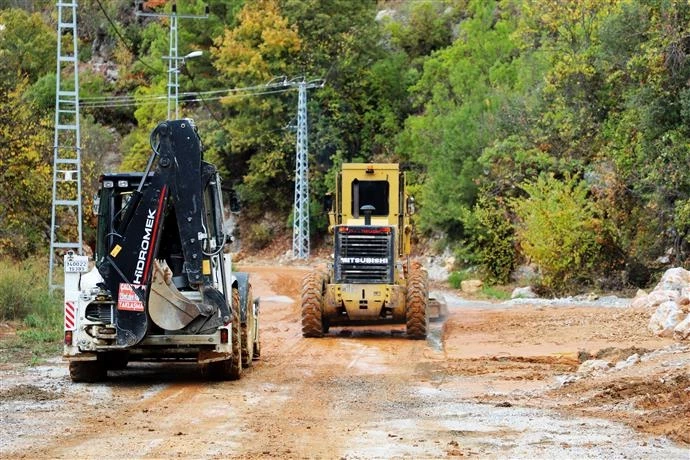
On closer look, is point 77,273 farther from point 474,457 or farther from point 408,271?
point 408,271

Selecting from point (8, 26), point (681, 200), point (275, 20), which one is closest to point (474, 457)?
point (681, 200)

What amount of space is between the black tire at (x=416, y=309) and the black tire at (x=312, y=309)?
6.19ft

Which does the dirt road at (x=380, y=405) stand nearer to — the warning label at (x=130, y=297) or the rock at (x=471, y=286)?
the warning label at (x=130, y=297)

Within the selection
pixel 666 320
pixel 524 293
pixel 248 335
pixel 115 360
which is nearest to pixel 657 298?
pixel 666 320

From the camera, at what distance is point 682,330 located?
2008 cm

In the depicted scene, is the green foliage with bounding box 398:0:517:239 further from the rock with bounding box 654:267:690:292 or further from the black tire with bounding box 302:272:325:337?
the black tire with bounding box 302:272:325:337

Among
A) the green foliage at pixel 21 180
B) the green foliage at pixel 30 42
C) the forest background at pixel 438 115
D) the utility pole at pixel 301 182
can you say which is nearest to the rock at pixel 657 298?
the forest background at pixel 438 115

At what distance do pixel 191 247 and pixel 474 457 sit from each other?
633 centimetres

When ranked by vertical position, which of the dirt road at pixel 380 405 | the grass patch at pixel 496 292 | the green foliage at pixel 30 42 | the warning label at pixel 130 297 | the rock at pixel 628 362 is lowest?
the grass patch at pixel 496 292

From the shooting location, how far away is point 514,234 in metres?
42.2

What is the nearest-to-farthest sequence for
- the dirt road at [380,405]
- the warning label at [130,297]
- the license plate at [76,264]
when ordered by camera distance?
the dirt road at [380,405]
the warning label at [130,297]
the license plate at [76,264]

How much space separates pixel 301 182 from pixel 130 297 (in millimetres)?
48055

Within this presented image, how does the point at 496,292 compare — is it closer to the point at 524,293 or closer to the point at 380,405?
the point at 524,293

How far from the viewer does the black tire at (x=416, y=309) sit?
76.9 ft
